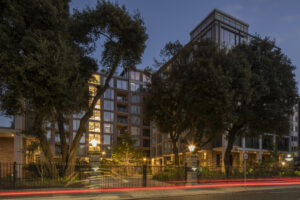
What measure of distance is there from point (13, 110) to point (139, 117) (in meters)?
51.4

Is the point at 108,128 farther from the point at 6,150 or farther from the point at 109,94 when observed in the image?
the point at 6,150

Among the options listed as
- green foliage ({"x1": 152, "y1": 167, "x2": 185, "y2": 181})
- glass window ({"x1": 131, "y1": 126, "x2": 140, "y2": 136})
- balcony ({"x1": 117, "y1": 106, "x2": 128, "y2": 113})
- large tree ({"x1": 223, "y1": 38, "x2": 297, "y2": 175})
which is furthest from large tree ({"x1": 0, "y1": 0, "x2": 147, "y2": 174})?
glass window ({"x1": 131, "y1": 126, "x2": 140, "y2": 136})

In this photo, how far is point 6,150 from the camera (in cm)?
2759

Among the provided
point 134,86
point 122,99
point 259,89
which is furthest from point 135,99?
point 259,89

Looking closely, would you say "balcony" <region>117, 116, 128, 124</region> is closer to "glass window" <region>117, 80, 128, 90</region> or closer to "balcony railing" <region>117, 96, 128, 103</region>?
"balcony railing" <region>117, 96, 128, 103</region>

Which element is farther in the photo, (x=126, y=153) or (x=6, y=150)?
(x=126, y=153)

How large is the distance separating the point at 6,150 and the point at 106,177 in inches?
472

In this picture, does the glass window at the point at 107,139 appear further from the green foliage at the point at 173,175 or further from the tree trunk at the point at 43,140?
the tree trunk at the point at 43,140

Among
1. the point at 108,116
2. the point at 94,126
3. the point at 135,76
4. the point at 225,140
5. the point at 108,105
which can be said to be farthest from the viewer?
the point at 135,76

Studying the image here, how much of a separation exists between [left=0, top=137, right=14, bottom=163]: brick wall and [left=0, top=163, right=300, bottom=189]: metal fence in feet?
11.8

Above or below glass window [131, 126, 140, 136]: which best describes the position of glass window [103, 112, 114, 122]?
above

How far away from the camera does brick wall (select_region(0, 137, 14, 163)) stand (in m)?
Result: 27.3

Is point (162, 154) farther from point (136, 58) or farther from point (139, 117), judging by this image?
point (136, 58)

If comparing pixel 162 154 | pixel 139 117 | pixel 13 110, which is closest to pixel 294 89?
pixel 13 110
